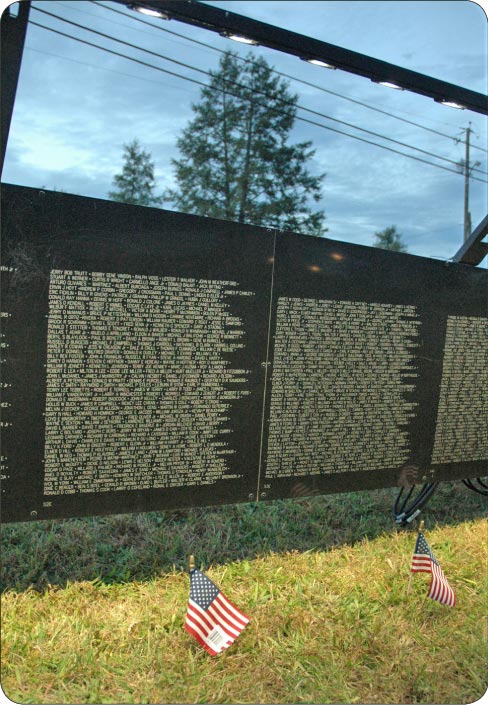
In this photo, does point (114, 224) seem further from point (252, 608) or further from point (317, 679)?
point (317, 679)

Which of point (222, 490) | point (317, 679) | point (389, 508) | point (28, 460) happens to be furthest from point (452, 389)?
point (28, 460)

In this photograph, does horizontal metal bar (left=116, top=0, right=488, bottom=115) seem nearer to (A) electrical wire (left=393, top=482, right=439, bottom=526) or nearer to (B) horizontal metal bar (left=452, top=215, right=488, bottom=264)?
(B) horizontal metal bar (left=452, top=215, right=488, bottom=264)

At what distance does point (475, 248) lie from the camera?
16.9 feet

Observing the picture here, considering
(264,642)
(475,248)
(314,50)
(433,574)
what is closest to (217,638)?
(264,642)

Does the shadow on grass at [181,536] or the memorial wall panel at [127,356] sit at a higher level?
the memorial wall panel at [127,356]

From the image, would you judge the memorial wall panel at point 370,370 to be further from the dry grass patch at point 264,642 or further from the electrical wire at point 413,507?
the dry grass patch at point 264,642

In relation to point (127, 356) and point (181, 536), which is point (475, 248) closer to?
point (127, 356)

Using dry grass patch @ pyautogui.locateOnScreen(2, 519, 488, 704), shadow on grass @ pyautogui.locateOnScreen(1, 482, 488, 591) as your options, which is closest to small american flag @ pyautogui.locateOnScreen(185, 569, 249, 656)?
dry grass patch @ pyautogui.locateOnScreen(2, 519, 488, 704)

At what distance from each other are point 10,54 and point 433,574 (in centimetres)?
384

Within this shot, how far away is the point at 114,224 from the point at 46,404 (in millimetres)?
1096

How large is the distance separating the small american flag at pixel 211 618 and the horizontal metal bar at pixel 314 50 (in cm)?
315

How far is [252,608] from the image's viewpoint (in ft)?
12.2

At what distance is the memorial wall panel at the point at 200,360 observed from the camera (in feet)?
10.9

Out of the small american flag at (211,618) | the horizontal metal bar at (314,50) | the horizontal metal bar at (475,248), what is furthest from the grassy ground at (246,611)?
the horizontal metal bar at (314,50)
